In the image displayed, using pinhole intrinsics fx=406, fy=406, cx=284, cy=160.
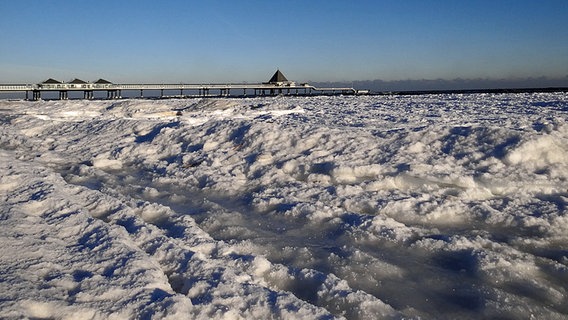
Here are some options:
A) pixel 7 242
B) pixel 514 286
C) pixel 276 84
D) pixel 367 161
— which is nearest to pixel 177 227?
pixel 7 242

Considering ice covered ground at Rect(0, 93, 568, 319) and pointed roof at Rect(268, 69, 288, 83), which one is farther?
pointed roof at Rect(268, 69, 288, 83)

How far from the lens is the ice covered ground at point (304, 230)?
8.70ft

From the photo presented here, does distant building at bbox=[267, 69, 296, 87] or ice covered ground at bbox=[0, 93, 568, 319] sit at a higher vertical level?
distant building at bbox=[267, 69, 296, 87]

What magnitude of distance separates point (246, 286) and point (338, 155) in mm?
4328

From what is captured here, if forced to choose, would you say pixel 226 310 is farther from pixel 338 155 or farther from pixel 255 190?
pixel 338 155

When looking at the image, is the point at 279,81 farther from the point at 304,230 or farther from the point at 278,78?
the point at 304,230

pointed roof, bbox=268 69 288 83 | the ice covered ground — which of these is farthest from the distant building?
the ice covered ground

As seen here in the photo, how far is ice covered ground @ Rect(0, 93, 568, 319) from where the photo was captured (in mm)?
2652

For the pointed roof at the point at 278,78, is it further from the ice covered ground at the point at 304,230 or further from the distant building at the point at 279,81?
the ice covered ground at the point at 304,230

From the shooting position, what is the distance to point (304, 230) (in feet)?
13.6

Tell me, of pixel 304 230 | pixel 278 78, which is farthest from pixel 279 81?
pixel 304 230

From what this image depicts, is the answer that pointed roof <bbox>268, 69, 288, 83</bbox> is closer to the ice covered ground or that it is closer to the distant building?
the distant building

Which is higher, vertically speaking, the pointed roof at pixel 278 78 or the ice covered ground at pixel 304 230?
the pointed roof at pixel 278 78

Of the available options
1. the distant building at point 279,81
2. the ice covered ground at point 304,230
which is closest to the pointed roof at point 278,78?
the distant building at point 279,81
